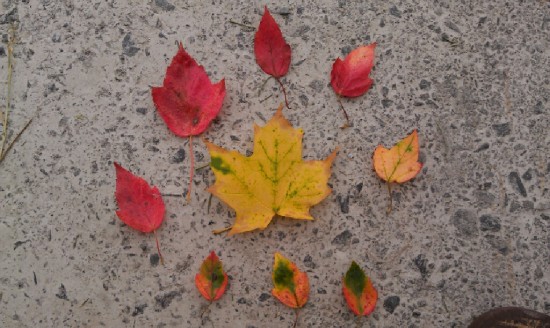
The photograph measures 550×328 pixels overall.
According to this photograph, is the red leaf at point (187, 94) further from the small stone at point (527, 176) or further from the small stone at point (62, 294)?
the small stone at point (527, 176)

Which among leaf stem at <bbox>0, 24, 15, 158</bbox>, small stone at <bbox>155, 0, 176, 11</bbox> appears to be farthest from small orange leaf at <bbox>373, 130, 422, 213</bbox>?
leaf stem at <bbox>0, 24, 15, 158</bbox>

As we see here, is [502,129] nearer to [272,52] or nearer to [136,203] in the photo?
[272,52]

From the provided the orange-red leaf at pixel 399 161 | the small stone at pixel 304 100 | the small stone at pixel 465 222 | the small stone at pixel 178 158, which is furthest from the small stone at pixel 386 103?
the small stone at pixel 178 158

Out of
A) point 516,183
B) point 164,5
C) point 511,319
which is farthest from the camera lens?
point 164,5

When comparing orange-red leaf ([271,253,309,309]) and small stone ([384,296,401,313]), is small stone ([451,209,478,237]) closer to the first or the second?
small stone ([384,296,401,313])

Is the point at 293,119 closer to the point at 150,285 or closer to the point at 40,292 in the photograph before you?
the point at 150,285

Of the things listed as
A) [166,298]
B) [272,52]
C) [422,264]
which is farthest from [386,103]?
[166,298]

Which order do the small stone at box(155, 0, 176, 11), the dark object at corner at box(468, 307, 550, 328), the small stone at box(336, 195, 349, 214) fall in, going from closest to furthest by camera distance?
the dark object at corner at box(468, 307, 550, 328), the small stone at box(336, 195, 349, 214), the small stone at box(155, 0, 176, 11)
